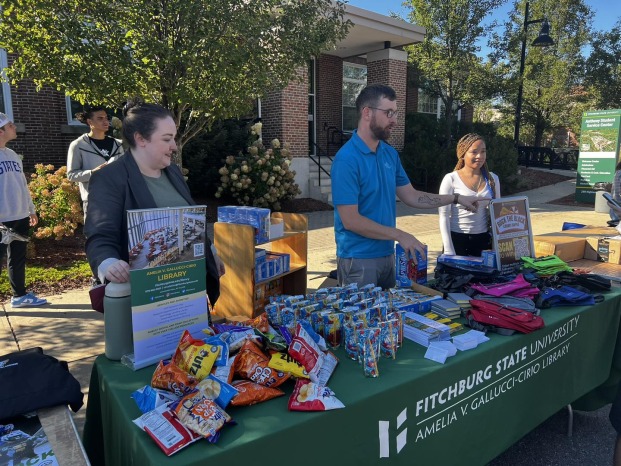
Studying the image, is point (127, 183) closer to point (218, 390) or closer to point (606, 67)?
point (218, 390)

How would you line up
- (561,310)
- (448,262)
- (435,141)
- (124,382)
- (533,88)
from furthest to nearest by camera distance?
(533,88)
(435,141)
(448,262)
(561,310)
(124,382)

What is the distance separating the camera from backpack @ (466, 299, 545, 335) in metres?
2.27

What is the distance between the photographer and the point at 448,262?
10.4 ft

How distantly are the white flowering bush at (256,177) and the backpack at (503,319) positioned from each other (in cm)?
835

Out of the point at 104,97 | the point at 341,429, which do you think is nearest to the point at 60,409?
the point at 341,429

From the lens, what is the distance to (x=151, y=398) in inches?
59.2

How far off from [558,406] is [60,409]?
2577mm

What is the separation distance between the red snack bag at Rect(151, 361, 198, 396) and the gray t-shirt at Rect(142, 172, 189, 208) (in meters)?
0.84

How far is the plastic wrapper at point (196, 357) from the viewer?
1.60 m

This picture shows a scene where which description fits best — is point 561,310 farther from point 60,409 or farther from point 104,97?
point 104,97

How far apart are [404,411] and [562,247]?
2.86 meters

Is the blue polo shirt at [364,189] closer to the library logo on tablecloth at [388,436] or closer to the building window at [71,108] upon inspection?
the library logo on tablecloth at [388,436]

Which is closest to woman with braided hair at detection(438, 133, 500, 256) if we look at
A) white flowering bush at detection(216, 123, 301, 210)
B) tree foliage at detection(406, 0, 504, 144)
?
white flowering bush at detection(216, 123, 301, 210)

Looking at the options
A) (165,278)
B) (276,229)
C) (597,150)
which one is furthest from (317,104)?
(165,278)
